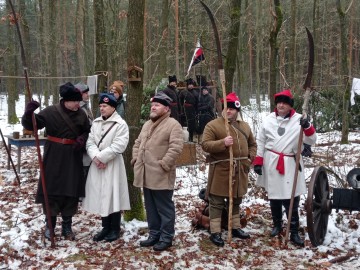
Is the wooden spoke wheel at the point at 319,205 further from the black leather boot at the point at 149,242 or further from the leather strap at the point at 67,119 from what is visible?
the leather strap at the point at 67,119

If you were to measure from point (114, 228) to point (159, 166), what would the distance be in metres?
1.15

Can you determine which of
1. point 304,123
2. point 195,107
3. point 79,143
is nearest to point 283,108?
point 304,123

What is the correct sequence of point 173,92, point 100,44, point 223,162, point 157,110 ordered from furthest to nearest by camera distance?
point 173,92 → point 100,44 → point 223,162 → point 157,110

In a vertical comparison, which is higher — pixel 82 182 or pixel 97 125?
pixel 97 125

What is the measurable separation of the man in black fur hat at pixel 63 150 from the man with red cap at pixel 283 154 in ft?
7.67

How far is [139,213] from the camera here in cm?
606

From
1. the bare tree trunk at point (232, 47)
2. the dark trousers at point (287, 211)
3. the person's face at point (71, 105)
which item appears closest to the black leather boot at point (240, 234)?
the dark trousers at point (287, 211)

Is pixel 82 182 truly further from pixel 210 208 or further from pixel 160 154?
pixel 210 208

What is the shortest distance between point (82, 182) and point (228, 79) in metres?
4.01

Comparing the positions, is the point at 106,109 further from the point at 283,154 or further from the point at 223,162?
the point at 283,154

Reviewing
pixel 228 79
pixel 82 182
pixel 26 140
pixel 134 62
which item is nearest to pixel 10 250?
pixel 82 182

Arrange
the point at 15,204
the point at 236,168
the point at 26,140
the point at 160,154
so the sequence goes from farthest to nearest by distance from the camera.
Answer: the point at 26,140, the point at 15,204, the point at 236,168, the point at 160,154

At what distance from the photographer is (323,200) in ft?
17.7

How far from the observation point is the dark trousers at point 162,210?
514 centimetres
